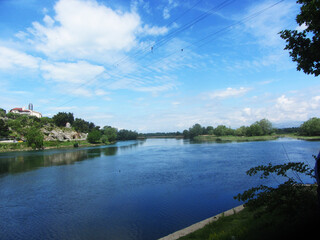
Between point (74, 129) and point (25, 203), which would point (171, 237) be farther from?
point (74, 129)

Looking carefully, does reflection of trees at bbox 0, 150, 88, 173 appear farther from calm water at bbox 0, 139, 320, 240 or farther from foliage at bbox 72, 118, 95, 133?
foliage at bbox 72, 118, 95, 133

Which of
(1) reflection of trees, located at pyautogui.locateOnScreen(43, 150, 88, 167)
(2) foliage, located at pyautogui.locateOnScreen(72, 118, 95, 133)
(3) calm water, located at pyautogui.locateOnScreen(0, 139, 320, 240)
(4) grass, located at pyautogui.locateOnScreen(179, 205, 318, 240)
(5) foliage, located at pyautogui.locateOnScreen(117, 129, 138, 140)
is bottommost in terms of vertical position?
(3) calm water, located at pyautogui.locateOnScreen(0, 139, 320, 240)

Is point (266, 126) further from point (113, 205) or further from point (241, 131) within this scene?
point (113, 205)

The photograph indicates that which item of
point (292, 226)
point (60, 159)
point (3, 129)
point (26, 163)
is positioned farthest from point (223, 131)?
point (292, 226)

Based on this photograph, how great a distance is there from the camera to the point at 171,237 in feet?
27.6

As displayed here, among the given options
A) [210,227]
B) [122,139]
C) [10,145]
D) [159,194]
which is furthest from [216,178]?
[122,139]

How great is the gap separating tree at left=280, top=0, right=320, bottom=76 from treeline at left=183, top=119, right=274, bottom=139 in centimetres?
13359

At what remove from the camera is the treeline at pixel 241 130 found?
131m

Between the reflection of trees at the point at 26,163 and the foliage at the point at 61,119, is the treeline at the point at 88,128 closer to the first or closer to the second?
the foliage at the point at 61,119

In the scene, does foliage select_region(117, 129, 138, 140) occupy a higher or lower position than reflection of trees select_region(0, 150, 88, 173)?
higher

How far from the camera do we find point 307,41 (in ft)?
24.6

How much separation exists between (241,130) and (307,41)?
14989 centimetres

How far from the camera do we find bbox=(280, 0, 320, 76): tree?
22.0 feet

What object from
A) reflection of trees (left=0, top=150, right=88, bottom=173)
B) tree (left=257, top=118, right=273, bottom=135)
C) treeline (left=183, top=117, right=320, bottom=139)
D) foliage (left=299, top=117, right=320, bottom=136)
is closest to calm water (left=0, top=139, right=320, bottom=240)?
reflection of trees (left=0, top=150, right=88, bottom=173)
